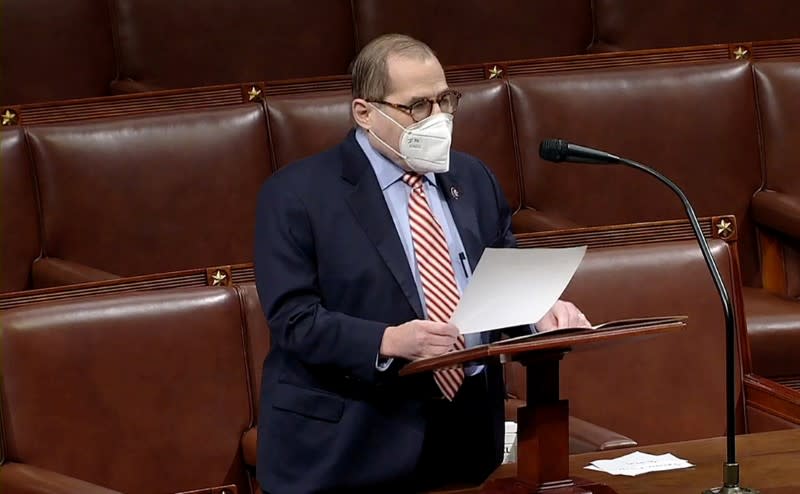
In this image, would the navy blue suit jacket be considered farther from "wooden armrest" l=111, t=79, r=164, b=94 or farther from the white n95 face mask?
"wooden armrest" l=111, t=79, r=164, b=94

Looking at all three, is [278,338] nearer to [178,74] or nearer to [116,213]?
[116,213]

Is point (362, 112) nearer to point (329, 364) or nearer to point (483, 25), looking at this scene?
point (329, 364)

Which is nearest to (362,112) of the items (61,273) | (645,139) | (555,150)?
(555,150)

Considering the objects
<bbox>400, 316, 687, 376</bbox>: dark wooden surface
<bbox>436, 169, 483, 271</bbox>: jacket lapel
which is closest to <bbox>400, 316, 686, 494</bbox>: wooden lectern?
<bbox>400, 316, 687, 376</bbox>: dark wooden surface

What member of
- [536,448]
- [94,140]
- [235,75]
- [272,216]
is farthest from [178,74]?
[536,448]

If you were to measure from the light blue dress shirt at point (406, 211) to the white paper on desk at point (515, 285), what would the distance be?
0.09 m

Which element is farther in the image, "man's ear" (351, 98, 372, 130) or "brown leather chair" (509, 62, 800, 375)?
"brown leather chair" (509, 62, 800, 375)

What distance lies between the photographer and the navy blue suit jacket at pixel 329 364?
0.65 meters

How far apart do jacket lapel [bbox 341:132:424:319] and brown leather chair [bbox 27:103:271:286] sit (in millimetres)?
333

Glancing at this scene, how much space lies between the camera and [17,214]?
972 mm

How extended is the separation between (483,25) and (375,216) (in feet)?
1.98

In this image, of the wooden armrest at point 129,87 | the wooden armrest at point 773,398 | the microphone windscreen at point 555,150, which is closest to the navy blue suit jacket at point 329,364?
the microphone windscreen at point 555,150

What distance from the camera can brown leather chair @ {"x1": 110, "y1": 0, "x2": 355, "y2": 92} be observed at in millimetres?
1166

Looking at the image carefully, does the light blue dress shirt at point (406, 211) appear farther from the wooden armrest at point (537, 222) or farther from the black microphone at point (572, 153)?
the wooden armrest at point (537, 222)
